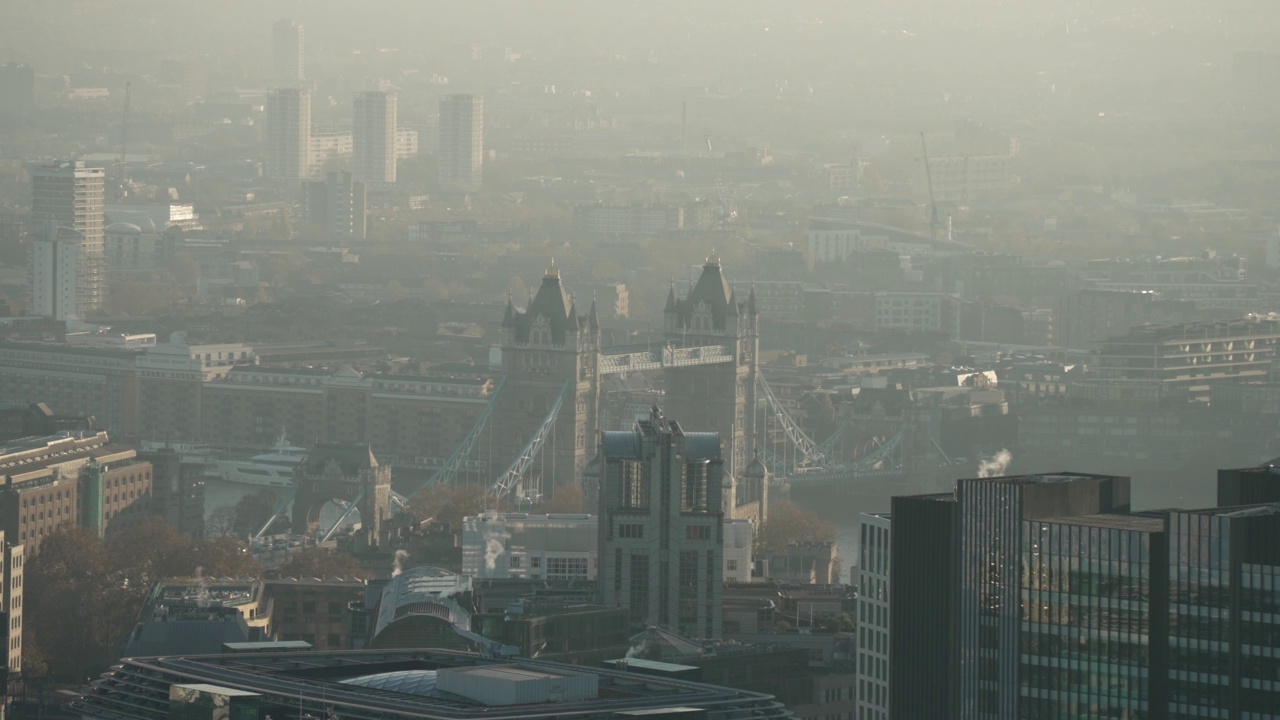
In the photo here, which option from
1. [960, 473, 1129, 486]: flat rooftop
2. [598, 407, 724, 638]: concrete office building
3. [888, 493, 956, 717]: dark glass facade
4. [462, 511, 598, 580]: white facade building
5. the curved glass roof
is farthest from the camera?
[462, 511, 598, 580]: white facade building

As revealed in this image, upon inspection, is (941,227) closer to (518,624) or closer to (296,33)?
(296,33)

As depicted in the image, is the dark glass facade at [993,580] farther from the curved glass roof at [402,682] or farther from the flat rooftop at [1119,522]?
the curved glass roof at [402,682]

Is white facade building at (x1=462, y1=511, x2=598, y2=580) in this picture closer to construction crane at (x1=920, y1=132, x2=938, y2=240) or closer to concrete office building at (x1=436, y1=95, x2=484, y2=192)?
construction crane at (x1=920, y1=132, x2=938, y2=240)

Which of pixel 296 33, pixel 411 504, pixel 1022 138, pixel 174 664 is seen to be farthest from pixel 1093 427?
pixel 296 33

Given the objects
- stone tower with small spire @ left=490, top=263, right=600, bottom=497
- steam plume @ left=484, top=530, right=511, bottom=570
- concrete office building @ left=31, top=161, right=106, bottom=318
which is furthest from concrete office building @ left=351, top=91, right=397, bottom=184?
steam plume @ left=484, top=530, right=511, bottom=570

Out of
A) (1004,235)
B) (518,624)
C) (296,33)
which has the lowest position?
(518,624)

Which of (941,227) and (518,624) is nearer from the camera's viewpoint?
(518,624)
